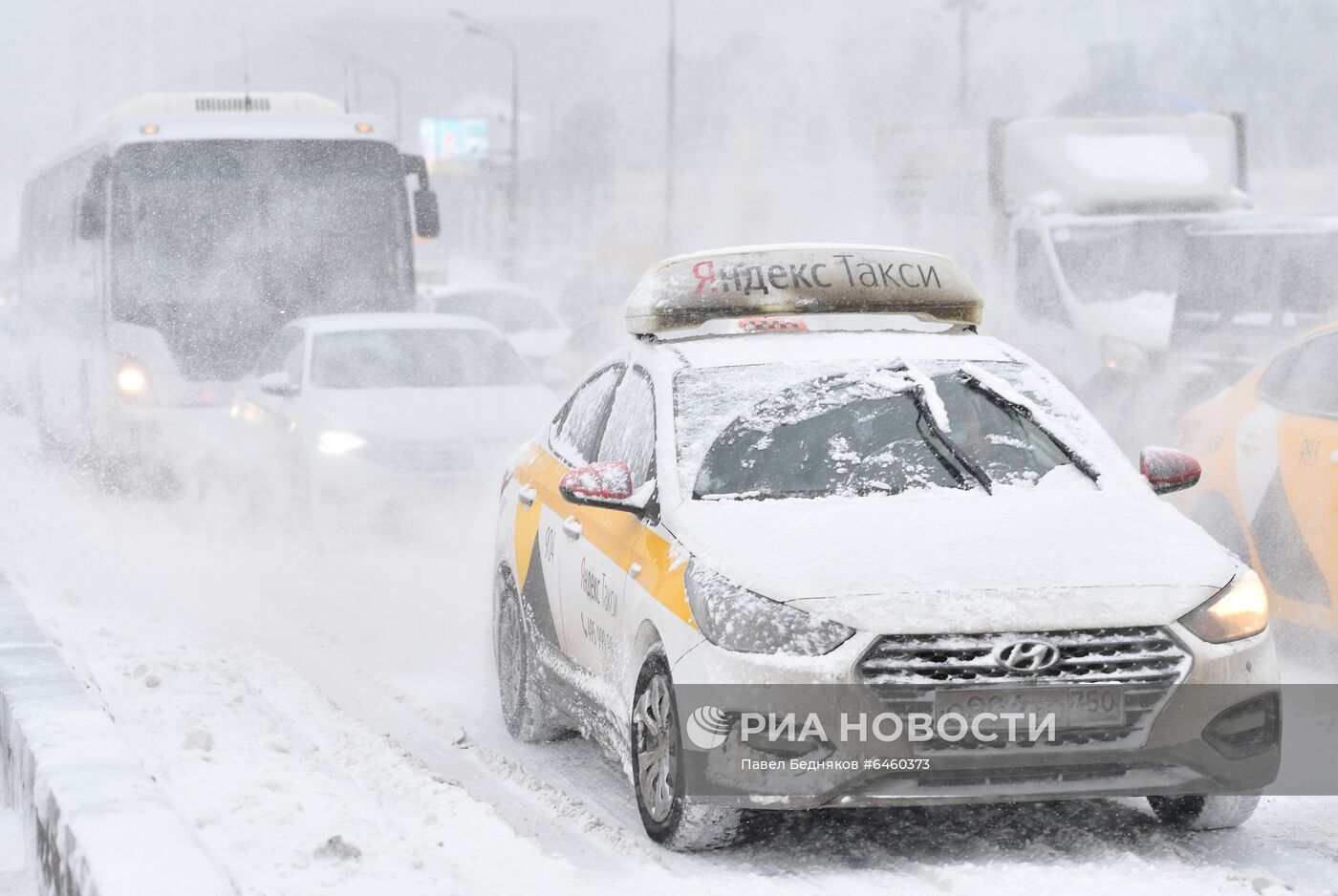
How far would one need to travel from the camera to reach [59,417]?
62.2 feet

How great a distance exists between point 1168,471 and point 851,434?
97 cm

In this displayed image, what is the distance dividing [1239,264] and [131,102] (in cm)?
937

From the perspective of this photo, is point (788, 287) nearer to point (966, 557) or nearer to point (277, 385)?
point (966, 557)

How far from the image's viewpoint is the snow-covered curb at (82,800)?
3.73 meters

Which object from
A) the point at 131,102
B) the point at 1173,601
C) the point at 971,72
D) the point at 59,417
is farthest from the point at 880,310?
the point at 971,72

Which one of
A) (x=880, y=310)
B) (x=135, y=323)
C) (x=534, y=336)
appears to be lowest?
(x=534, y=336)

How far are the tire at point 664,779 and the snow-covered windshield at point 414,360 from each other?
774cm

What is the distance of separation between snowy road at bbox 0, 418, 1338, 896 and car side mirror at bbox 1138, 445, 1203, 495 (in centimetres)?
97

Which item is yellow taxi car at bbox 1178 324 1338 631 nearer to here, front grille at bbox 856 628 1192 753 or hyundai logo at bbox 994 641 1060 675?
front grille at bbox 856 628 1192 753

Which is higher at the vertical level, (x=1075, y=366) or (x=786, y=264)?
(x=786, y=264)

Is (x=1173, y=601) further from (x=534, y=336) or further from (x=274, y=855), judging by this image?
(x=534, y=336)

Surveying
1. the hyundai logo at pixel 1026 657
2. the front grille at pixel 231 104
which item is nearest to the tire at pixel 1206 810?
the hyundai logo at pixel 1026 657

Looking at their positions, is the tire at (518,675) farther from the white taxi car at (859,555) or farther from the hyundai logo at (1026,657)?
→ the hyundai logo at (1026,657)

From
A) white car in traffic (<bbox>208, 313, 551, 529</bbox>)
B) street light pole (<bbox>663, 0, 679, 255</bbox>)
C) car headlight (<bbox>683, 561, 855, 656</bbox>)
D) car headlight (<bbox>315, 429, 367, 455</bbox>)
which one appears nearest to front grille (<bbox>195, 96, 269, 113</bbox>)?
white car in traffic (<bbox>208, 313, 551, 529</bbox>)
